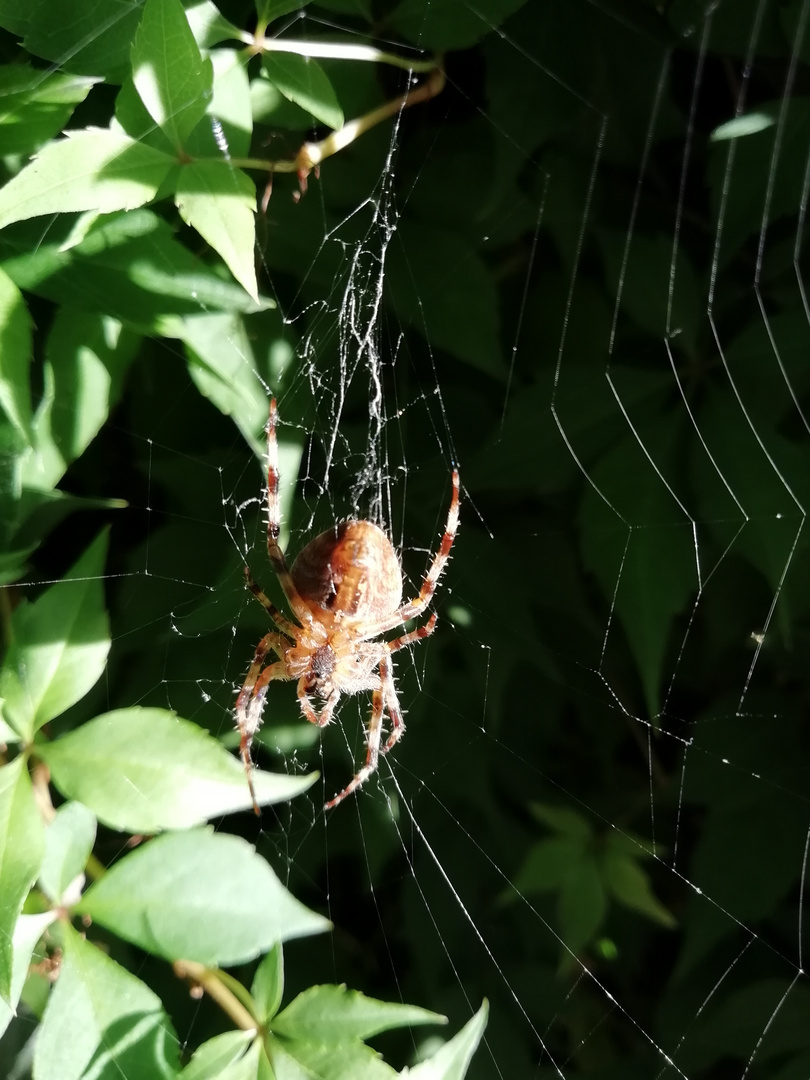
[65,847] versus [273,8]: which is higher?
[273,8]

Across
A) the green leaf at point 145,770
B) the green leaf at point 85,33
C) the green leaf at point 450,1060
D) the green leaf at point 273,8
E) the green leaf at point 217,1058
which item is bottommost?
the green leaf at point 450,1060

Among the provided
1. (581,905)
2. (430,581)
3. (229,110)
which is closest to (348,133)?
(229,110)

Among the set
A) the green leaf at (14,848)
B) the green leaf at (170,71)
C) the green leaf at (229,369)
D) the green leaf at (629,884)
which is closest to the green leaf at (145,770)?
the green leaf at (14,848)

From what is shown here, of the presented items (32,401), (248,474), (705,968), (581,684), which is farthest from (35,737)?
(705,968)

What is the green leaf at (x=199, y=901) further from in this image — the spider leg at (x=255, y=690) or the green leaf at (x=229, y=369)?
the green leaf at (x=229, y=369)

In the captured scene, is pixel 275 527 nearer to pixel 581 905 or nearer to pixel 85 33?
pixel 85 33

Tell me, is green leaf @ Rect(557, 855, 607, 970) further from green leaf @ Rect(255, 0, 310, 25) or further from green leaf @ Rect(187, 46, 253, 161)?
green leaf @ Rect(255, 0, 310, 25)
